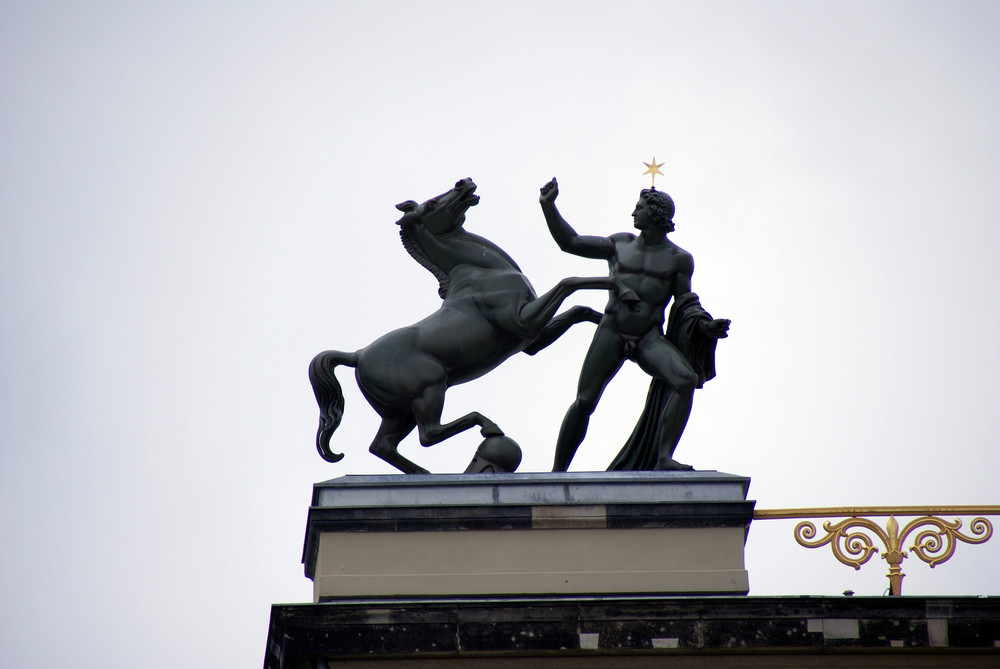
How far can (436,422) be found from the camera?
16016mm

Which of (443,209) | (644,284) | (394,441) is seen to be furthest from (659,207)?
(394,441)

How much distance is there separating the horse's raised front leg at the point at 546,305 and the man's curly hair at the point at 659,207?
772 millimetres

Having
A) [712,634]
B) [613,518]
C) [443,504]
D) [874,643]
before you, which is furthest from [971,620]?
[443,504]

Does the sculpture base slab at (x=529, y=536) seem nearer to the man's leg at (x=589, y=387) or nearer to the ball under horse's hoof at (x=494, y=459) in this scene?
the ball under horse's hoof at (x=494, y=459)

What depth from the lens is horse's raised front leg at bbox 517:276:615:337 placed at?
1620 centimetres

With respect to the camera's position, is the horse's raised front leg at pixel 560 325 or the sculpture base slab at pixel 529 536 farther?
the horse's raised front leg at pixel 560 325

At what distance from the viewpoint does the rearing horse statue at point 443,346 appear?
16.0 metres

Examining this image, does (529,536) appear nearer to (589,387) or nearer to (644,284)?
(589,387)

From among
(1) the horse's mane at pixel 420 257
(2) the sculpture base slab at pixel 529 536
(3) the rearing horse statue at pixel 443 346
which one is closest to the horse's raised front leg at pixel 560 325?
(3) the rearing horse statue at pixel 443 346

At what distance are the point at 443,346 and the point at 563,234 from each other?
157 cm

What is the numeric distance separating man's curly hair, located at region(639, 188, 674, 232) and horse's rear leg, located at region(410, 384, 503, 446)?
2.42 meters

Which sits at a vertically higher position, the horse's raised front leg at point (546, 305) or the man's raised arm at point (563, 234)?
the man's raised arm at point (563, 234)

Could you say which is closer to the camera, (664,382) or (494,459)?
(494,459)

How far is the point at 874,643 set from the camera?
46.6 feet
